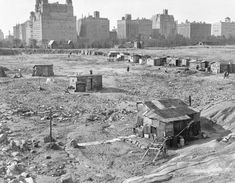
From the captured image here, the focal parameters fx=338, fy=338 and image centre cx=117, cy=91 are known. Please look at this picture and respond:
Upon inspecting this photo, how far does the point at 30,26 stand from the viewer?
531 feet

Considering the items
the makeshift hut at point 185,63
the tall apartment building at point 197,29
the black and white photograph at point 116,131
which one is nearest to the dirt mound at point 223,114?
the black and white photograph at point 116,131

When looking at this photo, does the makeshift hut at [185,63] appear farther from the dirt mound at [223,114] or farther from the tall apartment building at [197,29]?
the tall apartment building at [197,29]

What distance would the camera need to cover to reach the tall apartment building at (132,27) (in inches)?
6949

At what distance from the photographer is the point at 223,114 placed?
63.1ft

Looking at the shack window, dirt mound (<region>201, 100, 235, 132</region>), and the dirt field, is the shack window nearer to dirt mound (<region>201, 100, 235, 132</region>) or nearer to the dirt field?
the dirt field

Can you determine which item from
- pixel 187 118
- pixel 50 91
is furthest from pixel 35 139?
pixel 50 91

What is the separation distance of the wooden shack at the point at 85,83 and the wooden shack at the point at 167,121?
1323cm

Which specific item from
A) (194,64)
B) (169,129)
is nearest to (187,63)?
(194,64)

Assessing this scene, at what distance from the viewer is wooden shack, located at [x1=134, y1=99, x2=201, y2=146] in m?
16.0

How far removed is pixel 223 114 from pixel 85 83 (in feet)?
48.0

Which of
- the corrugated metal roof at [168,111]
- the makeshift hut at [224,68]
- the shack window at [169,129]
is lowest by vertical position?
the shack window at [169,129]

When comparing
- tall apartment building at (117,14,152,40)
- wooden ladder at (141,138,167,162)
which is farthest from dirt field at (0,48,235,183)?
tall apartment building at (117,14,152,40)

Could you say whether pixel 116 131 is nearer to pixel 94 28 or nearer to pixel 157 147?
pixel 157 147

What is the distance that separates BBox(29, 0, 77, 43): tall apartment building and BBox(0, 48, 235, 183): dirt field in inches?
4705
